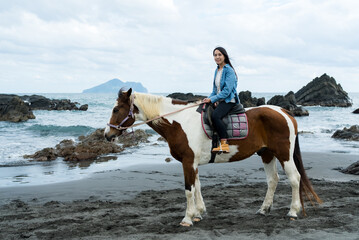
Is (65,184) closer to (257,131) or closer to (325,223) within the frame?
(257,131)

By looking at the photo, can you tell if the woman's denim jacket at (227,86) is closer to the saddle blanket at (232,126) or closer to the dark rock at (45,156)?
the saddle blanket at (232,126)

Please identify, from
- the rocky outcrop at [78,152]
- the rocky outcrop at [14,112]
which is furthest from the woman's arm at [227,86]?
the rocky outcrop at [14,112]

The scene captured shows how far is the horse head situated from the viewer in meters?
4.94

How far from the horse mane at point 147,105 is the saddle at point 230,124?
679 millimetres

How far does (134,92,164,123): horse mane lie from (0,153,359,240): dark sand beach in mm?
1685

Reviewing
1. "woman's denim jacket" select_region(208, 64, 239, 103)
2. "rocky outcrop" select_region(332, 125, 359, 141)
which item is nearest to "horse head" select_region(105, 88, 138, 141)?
"woman's denim jacket" select_region(208, 64, 239, 103)

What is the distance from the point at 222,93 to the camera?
4902 mm

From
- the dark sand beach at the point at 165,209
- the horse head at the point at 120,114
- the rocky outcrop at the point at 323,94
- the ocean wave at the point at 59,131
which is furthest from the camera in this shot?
the rocky outcrop at the point at 323,94

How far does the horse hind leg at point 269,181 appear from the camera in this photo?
5.35 m

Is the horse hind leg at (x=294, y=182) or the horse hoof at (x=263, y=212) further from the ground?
the horse hind leg at (x=294, y=182)

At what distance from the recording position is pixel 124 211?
5.59 metres

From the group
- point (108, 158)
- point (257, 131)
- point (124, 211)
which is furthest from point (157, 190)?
point (108, 158)

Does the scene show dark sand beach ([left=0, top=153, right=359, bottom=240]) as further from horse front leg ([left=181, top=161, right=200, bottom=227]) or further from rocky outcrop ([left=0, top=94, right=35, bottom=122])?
rocky outcrop ([left=0, top=94, right=35, bottom=122])

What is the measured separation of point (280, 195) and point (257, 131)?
6.78 feet
